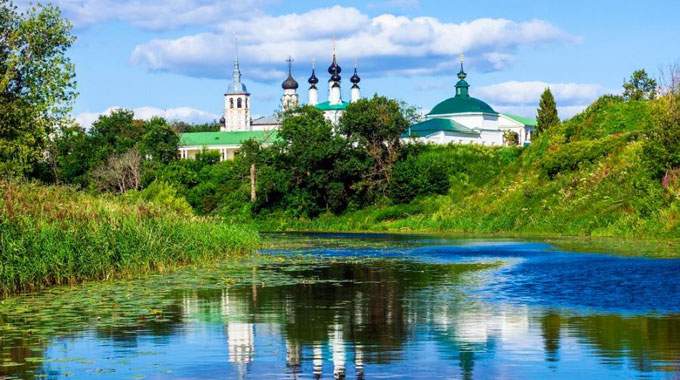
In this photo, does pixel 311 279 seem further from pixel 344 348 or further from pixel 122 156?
pixel 122 156

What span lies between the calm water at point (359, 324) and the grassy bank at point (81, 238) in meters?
0.96

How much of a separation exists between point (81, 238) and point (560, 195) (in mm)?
42084

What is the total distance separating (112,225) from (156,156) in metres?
94.3

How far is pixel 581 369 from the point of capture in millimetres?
16219

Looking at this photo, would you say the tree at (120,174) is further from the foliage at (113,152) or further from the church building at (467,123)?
the church building at (467,123)

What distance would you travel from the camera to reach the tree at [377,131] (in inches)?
3797

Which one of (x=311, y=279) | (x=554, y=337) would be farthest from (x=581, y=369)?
(x=311, y=279)

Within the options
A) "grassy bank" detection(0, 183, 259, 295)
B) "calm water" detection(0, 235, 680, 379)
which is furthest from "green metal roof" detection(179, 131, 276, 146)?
"calm water" detection(0, 235, 680, 379)

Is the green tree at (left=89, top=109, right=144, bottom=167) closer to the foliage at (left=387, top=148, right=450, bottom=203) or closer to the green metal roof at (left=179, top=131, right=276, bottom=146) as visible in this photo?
the foliage at (left=387, top=148, right=450, bottom=203)

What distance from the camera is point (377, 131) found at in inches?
3829

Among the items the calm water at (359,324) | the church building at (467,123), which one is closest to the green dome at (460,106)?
the church building at (467,123)

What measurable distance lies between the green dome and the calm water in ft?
467

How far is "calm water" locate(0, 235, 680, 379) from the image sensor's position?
55.0ft

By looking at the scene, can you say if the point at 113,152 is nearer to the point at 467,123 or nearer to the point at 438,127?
the point at 438,127
